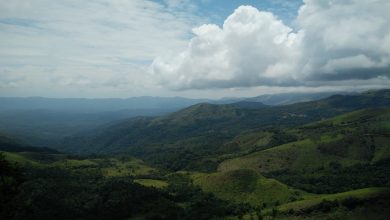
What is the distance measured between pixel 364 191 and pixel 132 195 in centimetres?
11129

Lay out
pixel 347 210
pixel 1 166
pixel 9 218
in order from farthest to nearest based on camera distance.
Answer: pixel 347 210, pixel 1 166, pixel 9 218

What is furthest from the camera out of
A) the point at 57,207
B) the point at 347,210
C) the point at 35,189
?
the point at 35,189

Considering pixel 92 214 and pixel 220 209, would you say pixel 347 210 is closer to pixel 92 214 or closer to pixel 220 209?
pixel 220 209

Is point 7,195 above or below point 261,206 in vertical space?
above

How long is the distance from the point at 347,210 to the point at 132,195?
10399 centimetres

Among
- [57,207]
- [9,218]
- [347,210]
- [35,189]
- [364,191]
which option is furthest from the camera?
[35,189]

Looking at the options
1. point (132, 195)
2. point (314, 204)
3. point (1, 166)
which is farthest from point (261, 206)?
point (1, 166)

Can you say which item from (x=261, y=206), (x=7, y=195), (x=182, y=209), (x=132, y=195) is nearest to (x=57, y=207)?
(x=132, y=195)

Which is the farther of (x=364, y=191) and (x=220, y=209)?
(x=220, y=209)

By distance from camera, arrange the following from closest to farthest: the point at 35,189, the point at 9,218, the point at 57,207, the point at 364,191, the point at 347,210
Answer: the point at 9,218, the point at 347,210, the point at 364,191, the point at 57,207, the point at 35,189

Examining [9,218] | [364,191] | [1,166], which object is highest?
[1,166]

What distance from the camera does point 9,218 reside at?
2938 inches

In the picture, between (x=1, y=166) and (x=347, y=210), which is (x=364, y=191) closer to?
(x=347, y=210)

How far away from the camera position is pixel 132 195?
198 m
